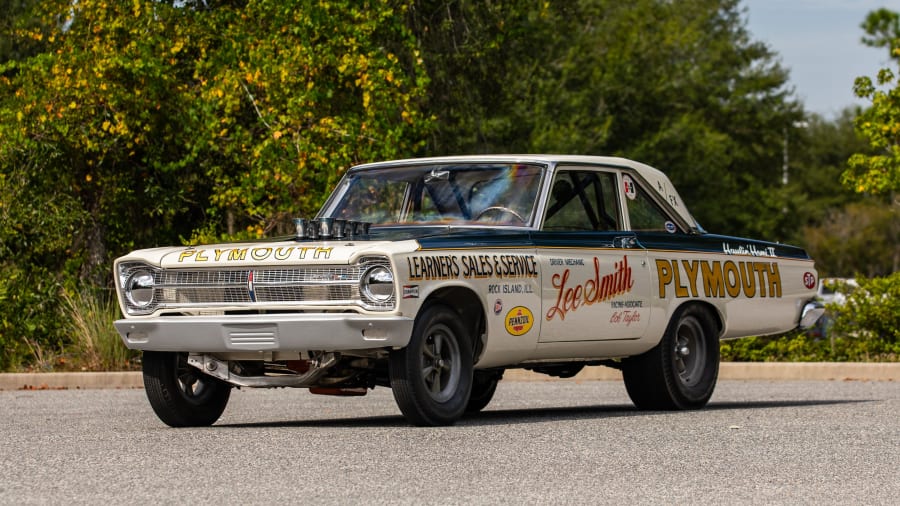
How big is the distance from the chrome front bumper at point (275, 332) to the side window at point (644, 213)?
3112 mm

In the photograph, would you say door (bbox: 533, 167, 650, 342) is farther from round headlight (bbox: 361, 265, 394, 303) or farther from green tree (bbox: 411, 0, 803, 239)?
green tree (bbox: 411, 0, 803, 239)

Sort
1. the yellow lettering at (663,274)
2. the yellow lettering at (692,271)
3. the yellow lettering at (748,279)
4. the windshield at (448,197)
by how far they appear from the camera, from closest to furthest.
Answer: the windshield at (448,197)
the yellow lettering at (663,274)
the yellow lettering at (692,271)
the yellow lettering at (748,279)

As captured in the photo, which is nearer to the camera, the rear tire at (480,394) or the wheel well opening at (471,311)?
the wheel well opening at (471,311)

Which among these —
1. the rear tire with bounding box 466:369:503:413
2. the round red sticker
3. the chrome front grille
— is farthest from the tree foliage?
the chrome front grille

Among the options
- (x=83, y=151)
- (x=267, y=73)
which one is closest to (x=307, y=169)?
(x=267, y=73)

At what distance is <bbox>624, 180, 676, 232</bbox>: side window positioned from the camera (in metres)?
12.1

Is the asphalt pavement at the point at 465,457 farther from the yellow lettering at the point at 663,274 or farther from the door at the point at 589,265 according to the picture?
the yellow lettering at the point at 663,274

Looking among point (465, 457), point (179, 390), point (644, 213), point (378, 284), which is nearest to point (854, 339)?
point (644, 213)

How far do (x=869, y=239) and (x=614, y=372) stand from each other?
194 feet

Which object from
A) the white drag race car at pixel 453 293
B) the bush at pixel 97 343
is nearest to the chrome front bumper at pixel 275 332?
the white drag race car at pixel 453 293

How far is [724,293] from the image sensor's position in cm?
1250

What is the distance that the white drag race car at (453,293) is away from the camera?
970 cm

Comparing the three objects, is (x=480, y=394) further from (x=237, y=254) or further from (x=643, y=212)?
(x=237, y=254)

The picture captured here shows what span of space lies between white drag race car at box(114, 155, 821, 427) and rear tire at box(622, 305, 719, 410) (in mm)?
14
